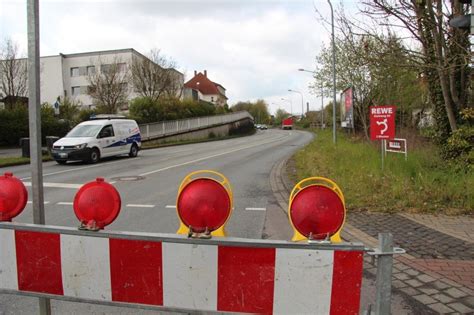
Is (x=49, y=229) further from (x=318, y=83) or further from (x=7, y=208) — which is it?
(x=318, y=83)

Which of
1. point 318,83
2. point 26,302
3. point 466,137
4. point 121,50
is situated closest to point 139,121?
point 318,83

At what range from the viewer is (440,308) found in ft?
10.9

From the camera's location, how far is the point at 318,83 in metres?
30.6

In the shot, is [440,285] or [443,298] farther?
[440,285]

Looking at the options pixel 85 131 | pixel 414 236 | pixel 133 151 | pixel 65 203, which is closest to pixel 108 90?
pixel 133 151

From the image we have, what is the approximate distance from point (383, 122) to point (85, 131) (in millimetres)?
13671

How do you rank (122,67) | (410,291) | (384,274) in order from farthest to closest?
1. (122,67)
2. (410,291)
3. (384,274)

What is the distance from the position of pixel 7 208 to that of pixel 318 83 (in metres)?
29.8

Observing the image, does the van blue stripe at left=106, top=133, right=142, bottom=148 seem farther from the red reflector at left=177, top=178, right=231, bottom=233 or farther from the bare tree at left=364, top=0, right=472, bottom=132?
the red reflector at left=177, top=178, right=231, bottom=233

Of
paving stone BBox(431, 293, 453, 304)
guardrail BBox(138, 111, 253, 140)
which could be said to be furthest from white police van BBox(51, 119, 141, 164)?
A: paving stone BBox(431, 293, 453, 304)

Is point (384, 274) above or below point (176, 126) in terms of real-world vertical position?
below

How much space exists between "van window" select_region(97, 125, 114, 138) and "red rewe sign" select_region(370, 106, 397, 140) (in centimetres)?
1277

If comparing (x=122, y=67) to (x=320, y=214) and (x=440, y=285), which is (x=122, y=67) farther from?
(x=320, y=214)

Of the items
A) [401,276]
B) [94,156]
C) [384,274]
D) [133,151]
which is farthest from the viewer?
[133,151]
